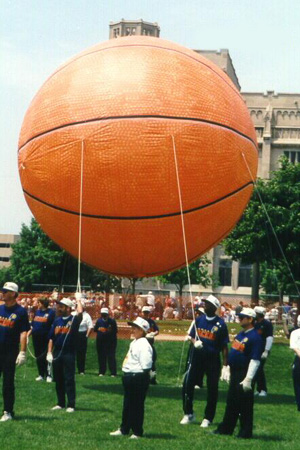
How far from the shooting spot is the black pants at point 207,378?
35.8 feet

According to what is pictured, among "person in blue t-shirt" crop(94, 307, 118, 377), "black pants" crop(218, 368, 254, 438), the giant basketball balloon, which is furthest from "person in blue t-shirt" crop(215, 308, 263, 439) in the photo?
"person in blue t-shirt" crop(94, 307, 118, 377)

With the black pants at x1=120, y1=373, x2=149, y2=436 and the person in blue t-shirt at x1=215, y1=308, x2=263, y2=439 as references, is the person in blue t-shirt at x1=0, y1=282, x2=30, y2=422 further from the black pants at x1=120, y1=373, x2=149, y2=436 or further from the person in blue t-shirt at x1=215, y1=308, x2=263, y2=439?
the person in blue t-shirt at x1=215, y1=308, x2=263, y2=439

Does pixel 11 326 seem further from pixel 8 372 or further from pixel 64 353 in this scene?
pixel 64 353

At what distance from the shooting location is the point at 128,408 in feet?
32.3

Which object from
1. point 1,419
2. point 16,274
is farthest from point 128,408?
point 16,274

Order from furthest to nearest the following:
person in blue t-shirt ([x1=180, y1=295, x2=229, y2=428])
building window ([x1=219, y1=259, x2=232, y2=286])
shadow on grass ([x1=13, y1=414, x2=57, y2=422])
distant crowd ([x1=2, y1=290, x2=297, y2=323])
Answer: building window ([x1=219, y1=259, x2=232, y2=286])
distant crowd ([x1=2, y1=290, x2=297, y2=323])
person in blue t-shirt ([x1=180, y1=295, x2=229, y2=428])
shadow on grass ([x1=13, y1=414, x2=57, y2=422])

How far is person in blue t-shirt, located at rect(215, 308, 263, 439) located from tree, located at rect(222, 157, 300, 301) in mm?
20430

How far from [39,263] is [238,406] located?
5250 cm

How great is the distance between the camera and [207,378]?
439 inches

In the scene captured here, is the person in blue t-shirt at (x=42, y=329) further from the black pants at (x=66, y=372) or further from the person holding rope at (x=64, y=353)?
the black pants at (x=66, y=372)

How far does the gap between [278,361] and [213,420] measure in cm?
905

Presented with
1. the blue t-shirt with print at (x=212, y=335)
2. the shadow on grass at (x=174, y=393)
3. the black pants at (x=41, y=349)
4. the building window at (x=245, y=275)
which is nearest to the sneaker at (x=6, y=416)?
the blue t-shirt with print at (x=212, y=335)

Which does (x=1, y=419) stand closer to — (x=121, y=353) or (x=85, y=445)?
(x=85, y=445)

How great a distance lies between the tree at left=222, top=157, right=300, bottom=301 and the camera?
1217 inches
